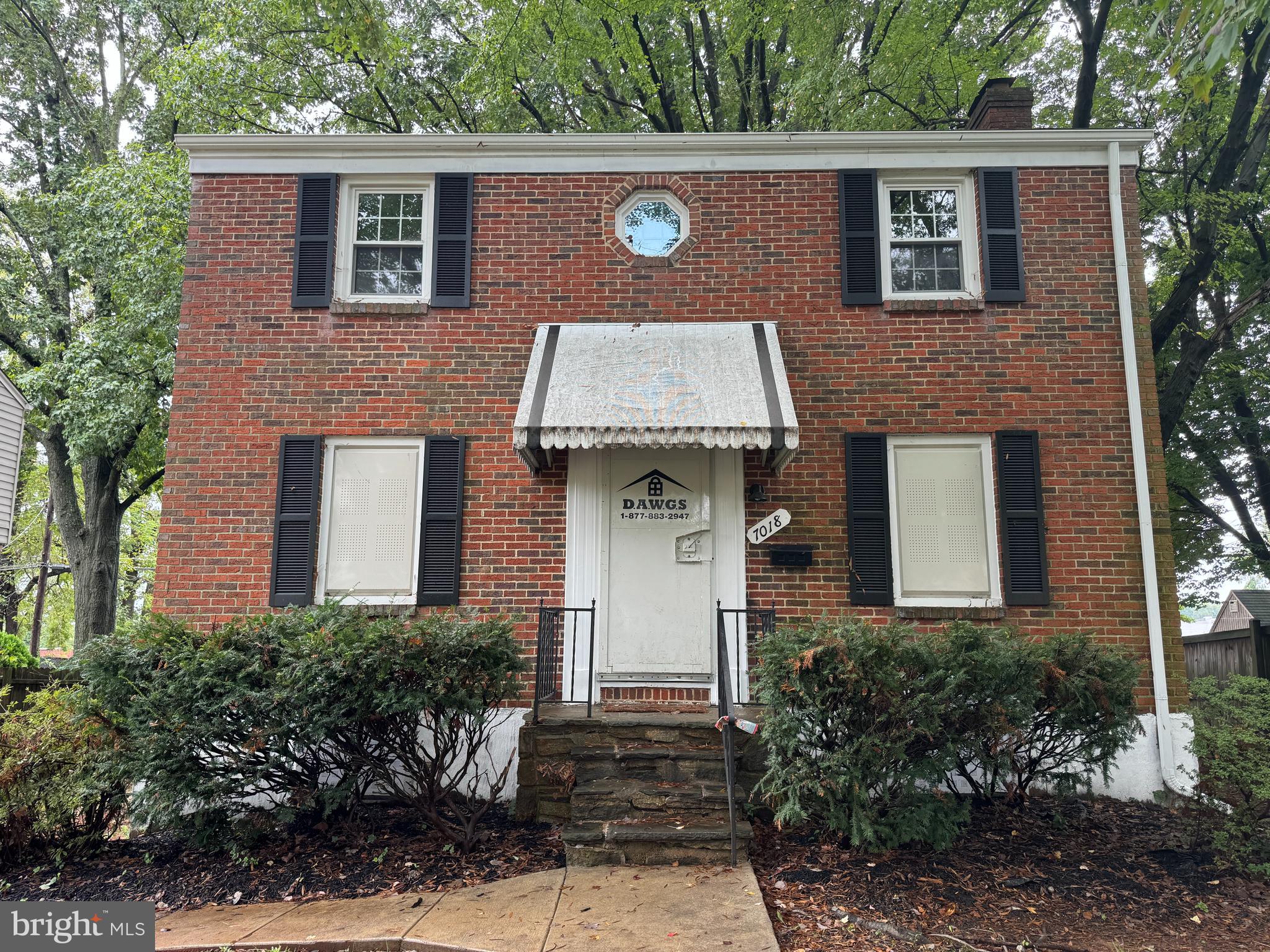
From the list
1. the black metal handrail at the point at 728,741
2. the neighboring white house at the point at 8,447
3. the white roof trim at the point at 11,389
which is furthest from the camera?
the white roof trim at the point at 11,389

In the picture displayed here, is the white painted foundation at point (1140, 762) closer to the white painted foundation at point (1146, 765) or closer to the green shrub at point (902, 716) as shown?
the white painted foundation at point (1146, 765)

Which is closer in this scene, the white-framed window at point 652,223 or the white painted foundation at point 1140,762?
the white painted foundation at point 1140,762

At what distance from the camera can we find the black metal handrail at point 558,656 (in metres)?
6.84

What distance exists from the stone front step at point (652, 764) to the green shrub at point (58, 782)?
3.17 metres

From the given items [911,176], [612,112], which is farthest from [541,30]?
[911,176]

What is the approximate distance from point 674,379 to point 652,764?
2979mm

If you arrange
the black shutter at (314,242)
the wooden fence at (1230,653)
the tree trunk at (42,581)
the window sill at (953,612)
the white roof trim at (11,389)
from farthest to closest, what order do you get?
the tree trunk at (42,581) < the wooden fence at (1230,653) < the white roof trim at (11,389) < the black shutter at (314,242) < the window sill at (953,612)

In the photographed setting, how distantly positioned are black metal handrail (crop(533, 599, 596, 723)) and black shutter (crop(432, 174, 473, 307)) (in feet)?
9.71

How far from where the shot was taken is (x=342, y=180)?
785 centimetres

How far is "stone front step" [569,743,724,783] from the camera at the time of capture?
18.8 ft

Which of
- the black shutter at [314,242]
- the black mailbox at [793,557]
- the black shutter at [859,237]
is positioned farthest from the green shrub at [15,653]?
the black shutter at [859,237]

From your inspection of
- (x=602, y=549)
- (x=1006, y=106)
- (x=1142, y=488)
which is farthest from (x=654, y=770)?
(x=1006, y=106)

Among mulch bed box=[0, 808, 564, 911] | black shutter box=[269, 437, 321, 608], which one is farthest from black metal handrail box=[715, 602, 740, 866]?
black shutter box=[269, 437, 321, 608]

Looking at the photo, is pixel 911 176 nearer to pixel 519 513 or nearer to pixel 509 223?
pixel 509 223
